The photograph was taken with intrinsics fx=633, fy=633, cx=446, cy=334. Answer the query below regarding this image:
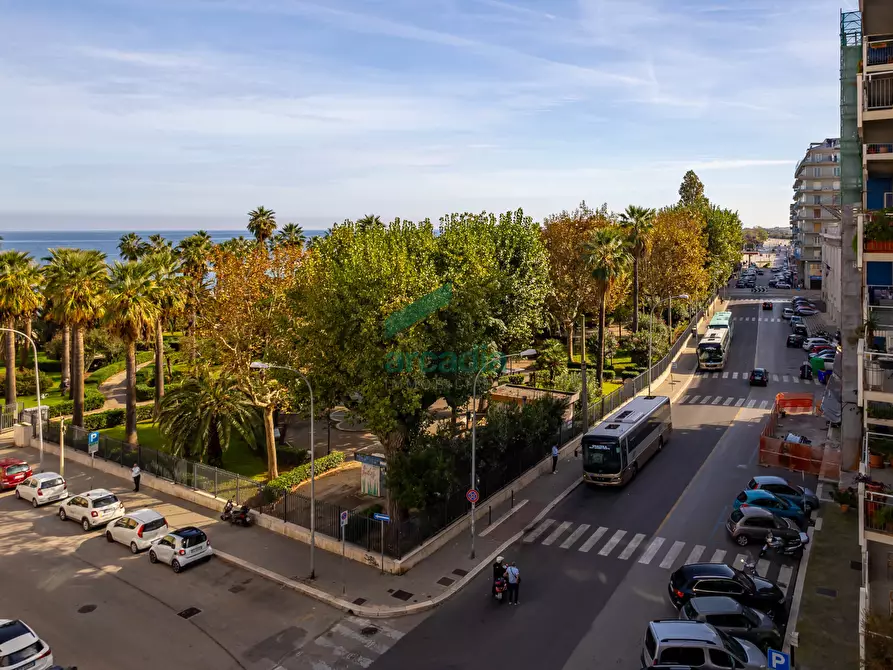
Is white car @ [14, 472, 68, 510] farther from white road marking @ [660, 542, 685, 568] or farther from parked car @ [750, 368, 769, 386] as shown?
parked car @ [750, 368, 769, 386]

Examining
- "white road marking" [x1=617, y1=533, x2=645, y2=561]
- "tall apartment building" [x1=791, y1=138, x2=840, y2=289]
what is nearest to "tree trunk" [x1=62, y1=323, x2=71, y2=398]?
"white road marking" [x1=617, y1=533, x2=645, y2=561]

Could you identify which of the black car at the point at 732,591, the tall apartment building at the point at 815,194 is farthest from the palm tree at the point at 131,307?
the tall apartment building at the point at 815,194

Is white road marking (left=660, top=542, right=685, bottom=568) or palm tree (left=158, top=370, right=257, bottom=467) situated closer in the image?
white road marking (left=660, top=542, right=685, bottom=568)

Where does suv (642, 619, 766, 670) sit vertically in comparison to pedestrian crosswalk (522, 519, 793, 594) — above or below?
above

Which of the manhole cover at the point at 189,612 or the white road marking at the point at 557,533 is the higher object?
the white road marking at the point at 557,533

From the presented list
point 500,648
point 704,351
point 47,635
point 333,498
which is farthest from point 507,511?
point 704,351

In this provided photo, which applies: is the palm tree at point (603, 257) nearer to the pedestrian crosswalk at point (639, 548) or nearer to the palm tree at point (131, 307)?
the pedestrian crosswalk at point (639, 548)
